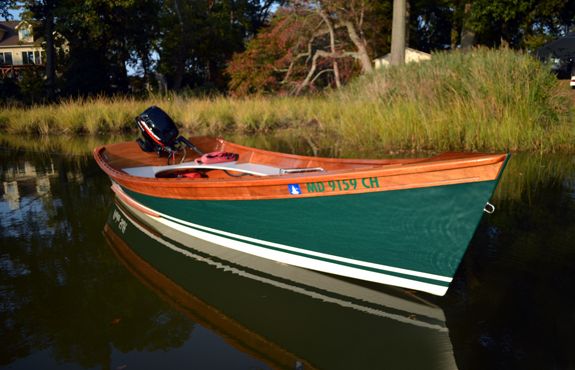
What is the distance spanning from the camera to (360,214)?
13.0 feet

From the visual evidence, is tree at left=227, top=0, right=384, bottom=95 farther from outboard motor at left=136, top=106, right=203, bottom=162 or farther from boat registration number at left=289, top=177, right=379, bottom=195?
boat registration number at left=289, top=177, right=379, bottom=195

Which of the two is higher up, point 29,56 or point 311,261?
point 29,56

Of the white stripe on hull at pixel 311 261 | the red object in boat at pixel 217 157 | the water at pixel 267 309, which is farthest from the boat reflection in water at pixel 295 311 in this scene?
the red object in boat at pixel 217 157

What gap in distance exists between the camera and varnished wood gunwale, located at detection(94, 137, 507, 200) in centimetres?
343

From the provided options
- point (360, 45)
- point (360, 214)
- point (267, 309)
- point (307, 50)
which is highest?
point (360, 45)

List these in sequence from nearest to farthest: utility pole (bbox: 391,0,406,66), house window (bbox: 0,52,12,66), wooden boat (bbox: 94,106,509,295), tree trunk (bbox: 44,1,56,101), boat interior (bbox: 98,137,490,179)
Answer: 1. wooden boat (bbox: 94,106,509,295)
2. boat interior (bbox: 98,137,490,179)
3. utility pole (bbox: 391,0,406,66)
4. tree trunk (bbox: 44,1,56,101)
5. house window (bbox: 0,52,12,66)

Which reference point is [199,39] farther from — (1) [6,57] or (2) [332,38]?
(1) [6,57]

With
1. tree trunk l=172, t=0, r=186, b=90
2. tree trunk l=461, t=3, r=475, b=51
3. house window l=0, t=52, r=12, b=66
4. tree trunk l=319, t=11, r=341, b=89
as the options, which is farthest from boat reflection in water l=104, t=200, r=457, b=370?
house window l=0, t=52, r=12, b=66

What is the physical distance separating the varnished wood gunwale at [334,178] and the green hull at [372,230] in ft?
0.21

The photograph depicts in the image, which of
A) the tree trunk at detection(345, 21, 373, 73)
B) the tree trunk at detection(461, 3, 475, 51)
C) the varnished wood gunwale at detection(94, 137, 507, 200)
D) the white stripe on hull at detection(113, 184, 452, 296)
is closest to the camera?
the varnished wood gunwale at detection(94, 137, 507, 200)

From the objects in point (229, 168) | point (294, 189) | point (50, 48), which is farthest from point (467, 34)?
point (294, 189)

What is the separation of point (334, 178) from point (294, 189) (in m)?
0.41

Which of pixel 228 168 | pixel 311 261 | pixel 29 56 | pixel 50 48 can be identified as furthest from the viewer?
pixel 29 56

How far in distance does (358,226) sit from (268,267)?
127 cm
